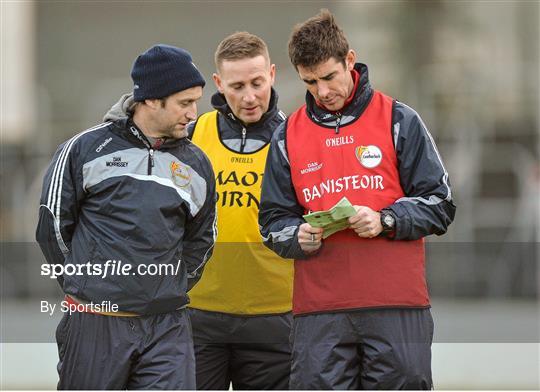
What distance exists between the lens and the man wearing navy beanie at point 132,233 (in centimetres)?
409

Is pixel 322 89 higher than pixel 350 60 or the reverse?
the reverse

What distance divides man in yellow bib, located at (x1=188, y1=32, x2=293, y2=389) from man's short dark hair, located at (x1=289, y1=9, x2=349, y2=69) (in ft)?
1.91

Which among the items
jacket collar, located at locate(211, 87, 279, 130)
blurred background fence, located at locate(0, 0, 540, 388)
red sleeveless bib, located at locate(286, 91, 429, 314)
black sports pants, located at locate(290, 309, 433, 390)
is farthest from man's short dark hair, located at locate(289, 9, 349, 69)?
blurred background fence, located at locate(0, 0, 540, 388)

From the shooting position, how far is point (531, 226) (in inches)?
395

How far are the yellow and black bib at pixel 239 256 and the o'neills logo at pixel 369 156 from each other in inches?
31.2

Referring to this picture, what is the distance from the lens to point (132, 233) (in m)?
4.11

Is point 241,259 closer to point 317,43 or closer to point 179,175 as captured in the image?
point 179,175

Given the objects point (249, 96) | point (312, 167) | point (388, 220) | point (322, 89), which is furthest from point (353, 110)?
point (249, 96)

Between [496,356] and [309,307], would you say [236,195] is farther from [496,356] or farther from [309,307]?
[496,356]

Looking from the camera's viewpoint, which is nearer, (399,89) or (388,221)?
(388,221)

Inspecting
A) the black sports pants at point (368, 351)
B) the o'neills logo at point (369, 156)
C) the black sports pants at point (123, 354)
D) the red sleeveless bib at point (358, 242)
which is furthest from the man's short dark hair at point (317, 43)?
the black sports pants at point (123, 354)

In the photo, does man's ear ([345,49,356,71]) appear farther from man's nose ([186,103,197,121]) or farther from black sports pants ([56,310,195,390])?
black sports pants ([56,310,195,390])

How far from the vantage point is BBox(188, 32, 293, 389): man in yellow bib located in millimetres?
4812

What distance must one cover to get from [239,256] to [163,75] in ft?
3.24
